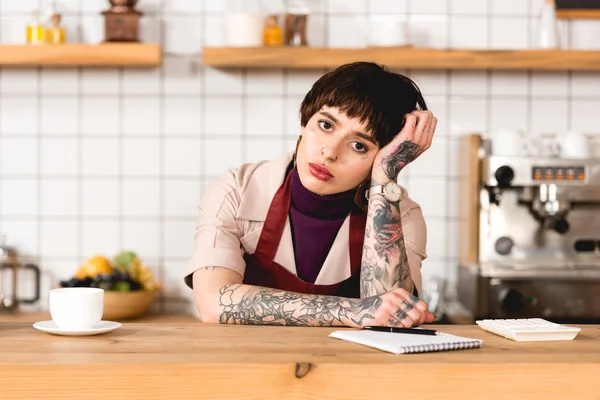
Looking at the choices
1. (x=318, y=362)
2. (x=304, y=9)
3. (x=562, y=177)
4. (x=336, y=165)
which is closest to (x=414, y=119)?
(x=336, y=165)

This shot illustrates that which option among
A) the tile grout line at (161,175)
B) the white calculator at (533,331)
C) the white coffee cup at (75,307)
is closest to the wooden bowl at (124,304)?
the tile grout line at (161,175)

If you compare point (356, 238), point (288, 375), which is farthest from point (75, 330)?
point (356, 238)

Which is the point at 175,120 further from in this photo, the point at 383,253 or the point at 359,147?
the point at 383,253

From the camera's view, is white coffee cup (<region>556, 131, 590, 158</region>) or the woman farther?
white coffee cup (<region>556, 131, 590, 158</region>)

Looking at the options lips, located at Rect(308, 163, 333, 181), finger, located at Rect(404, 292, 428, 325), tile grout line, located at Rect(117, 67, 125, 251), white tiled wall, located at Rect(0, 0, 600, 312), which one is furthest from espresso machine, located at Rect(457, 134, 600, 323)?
tile grout line, located at Rect(117, 67, 125, 251)

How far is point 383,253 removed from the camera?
1725 millimetres

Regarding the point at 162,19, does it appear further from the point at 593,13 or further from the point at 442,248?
the point at 593,13

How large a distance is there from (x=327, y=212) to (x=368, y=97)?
28cm

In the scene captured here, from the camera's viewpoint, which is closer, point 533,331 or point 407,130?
point 533,331

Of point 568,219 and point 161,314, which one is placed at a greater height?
point 568,219

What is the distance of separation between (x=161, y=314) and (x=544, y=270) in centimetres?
134

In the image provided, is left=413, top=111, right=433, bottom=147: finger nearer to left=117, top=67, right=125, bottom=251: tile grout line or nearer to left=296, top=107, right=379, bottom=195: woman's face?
left=296, top=107, right=379, bottom=195: woman's face

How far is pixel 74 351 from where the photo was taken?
1.13 m

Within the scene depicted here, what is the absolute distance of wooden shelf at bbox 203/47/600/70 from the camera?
277cm
